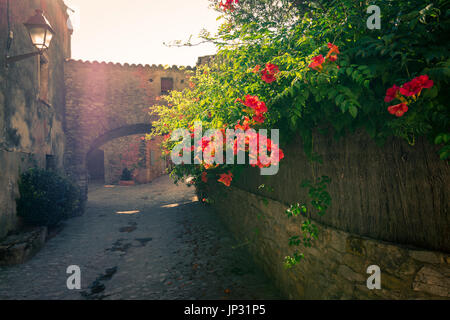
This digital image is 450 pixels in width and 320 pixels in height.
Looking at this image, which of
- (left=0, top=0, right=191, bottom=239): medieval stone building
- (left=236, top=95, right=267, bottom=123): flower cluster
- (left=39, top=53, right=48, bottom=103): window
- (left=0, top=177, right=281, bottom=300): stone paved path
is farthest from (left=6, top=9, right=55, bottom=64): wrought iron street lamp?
(left=236, top=95, right=267, bottom=123): flower cluster

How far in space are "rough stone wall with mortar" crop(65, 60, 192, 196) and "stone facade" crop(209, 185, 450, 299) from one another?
964 centimetres

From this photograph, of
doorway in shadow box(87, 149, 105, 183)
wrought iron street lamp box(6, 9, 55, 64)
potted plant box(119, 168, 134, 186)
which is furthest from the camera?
doorway in shadow box(87, 149, 105, 183)

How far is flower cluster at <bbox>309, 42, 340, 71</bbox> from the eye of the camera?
192 cm

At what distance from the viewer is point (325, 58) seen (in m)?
1.96

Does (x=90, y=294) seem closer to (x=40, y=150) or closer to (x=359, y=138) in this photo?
(x=359, y=138)

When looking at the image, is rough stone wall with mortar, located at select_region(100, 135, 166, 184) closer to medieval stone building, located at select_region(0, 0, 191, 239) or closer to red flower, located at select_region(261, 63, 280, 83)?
medieval stone building, located at select_region(0, 0, 191, 239)

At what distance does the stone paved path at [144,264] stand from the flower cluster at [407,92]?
267cm

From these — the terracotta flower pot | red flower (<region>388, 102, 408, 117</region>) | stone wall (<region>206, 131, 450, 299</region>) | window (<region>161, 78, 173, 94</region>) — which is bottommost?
the terracotta flower pot

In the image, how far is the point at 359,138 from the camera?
218 centimetres

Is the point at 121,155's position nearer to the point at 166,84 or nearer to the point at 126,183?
the point at 126,183

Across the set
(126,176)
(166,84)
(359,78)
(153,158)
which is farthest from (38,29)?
(126,176)

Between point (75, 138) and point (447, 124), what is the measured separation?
503 inches

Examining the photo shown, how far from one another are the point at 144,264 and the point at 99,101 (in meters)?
9.34
